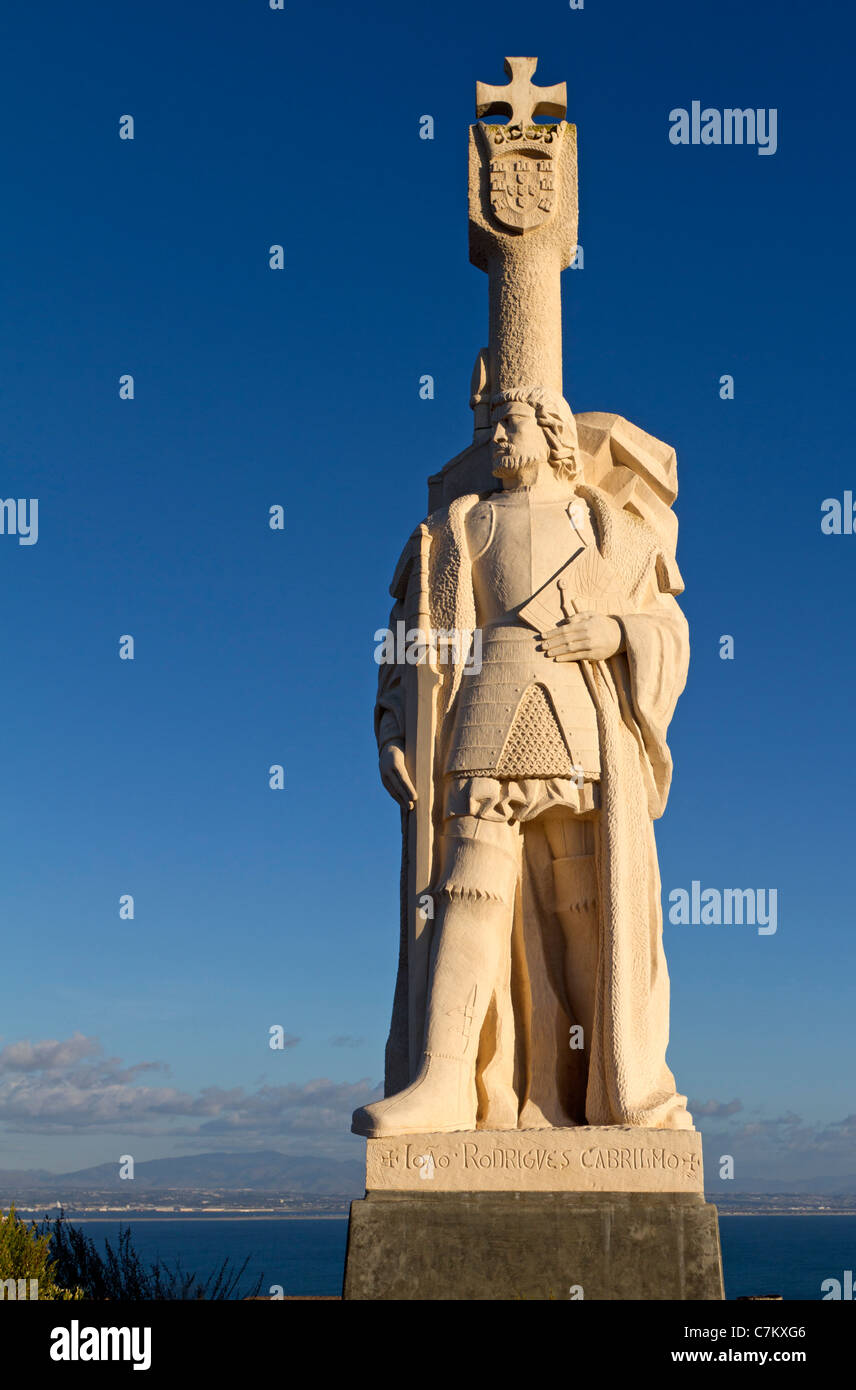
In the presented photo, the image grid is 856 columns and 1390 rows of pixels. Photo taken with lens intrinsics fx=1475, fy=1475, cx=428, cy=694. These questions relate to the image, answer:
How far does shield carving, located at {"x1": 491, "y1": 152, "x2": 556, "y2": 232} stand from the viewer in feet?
31.2

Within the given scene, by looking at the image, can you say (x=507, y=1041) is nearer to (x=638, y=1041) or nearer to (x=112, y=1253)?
(x=638, y=1041)

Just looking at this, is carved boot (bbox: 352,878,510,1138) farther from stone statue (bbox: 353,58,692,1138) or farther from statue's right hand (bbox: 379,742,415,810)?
Answer: statue's right hand (bbox: 379,742,415,810)

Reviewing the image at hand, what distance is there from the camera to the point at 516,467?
8.98 metres

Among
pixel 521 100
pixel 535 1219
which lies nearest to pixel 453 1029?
pixel 535 1219

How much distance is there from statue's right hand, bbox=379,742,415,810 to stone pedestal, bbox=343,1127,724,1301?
6.75ft

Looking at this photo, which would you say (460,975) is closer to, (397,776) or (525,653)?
(397,776)

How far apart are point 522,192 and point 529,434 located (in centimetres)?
180

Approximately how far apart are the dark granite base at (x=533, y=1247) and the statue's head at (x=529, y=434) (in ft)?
13.8

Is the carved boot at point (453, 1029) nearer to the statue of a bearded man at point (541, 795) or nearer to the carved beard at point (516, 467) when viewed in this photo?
the statue of a bearded man at point (541, 795)

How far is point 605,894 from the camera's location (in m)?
8.30

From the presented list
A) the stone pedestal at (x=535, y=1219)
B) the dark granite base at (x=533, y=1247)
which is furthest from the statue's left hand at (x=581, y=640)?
the dark granite base at (x=533, y=1247)

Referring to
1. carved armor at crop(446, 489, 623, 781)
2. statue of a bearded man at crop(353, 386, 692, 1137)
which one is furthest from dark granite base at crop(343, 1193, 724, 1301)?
carved armor at crop(446, 489, 623, 781)

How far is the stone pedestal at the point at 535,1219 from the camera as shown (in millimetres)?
7320
